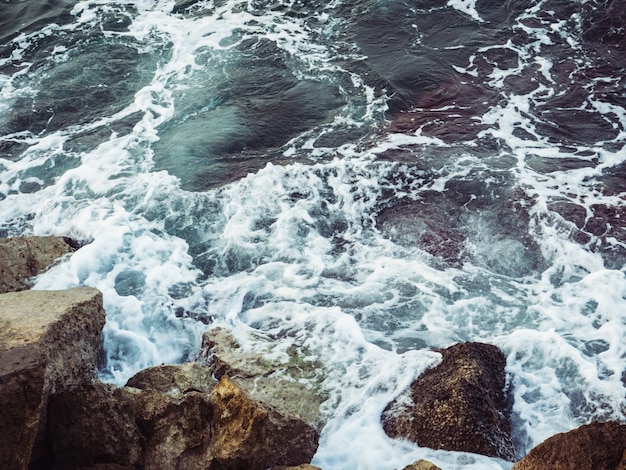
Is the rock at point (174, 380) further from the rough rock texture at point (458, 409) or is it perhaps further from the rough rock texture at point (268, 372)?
the rough rock texture at point (458, 409)

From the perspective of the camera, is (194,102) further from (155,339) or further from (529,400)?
(529,400)

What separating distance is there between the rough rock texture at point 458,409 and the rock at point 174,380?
5.46ft

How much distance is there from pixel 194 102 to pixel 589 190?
21.8 feet

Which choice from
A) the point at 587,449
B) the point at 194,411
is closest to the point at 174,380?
the point at 194,411

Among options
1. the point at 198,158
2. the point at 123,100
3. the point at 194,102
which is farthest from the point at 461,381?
the point at 123,100

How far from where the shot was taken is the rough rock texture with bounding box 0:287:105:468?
408 cm

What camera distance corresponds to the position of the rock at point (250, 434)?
4561 mm

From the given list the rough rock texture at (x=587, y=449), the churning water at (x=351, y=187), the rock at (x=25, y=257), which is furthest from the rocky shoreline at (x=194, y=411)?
the rock at (x=25, y=257)

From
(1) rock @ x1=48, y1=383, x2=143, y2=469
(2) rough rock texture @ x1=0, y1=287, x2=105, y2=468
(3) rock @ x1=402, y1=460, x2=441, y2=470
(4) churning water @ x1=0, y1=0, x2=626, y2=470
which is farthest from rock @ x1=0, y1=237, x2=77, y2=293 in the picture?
(3) rock @ x1=402, y1=460, x2=441, y2=470

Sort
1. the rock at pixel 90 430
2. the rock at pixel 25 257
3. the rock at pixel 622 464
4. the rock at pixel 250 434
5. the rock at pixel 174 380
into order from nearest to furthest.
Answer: the rock at pixel 622 464 → the rock at pixel 250 434 → the rock at pixel 90 430 → the rock at pixel 174 380 → the rock at pixel 25 257

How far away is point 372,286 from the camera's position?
24.0ft

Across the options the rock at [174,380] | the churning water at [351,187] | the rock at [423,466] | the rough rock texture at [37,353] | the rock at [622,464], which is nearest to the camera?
the rock at [622,464]

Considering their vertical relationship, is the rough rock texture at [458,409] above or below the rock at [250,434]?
below

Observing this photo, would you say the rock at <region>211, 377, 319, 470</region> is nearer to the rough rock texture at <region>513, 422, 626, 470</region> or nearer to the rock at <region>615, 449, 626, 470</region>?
the rough rock texture at <region>513, 422, 626, 470</region>
